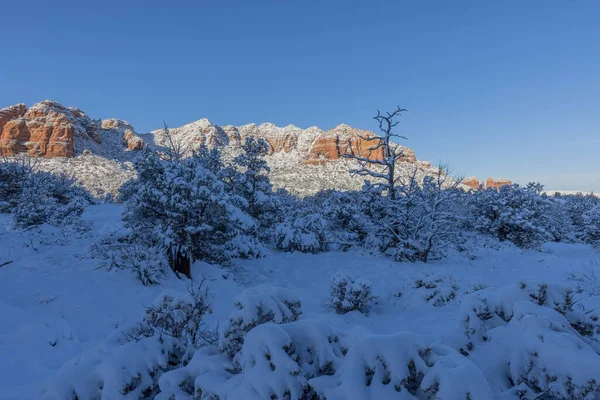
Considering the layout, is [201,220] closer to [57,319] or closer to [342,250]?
[57,319]

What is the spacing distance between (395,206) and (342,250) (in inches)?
146

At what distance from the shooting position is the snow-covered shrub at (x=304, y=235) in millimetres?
14109

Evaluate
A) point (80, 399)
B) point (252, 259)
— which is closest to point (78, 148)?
point (252, 259)

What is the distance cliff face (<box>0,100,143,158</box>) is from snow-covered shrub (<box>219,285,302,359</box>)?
70.0 meters

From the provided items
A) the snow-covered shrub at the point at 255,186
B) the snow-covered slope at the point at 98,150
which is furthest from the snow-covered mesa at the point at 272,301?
the snow-covered slope at the point at 98,150

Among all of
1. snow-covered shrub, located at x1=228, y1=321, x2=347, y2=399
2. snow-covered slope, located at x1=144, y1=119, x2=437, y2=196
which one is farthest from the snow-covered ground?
snow-covered slope, located at x1=144, y1=119, x2=437, y2=196

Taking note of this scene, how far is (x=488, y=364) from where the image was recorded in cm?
263

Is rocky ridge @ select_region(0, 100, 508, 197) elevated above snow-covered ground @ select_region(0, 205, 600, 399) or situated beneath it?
elevated above

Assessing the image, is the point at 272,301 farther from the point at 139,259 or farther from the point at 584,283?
the point at 584,283

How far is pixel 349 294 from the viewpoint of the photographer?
6.67 meters

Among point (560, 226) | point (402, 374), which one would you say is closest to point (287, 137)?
point (560, 226)

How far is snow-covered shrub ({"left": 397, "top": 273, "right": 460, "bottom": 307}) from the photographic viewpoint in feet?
22.4

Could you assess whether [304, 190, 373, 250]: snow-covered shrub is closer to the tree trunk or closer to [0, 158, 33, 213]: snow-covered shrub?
the tree trunk

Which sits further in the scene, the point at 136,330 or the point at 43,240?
the point at 43,240
